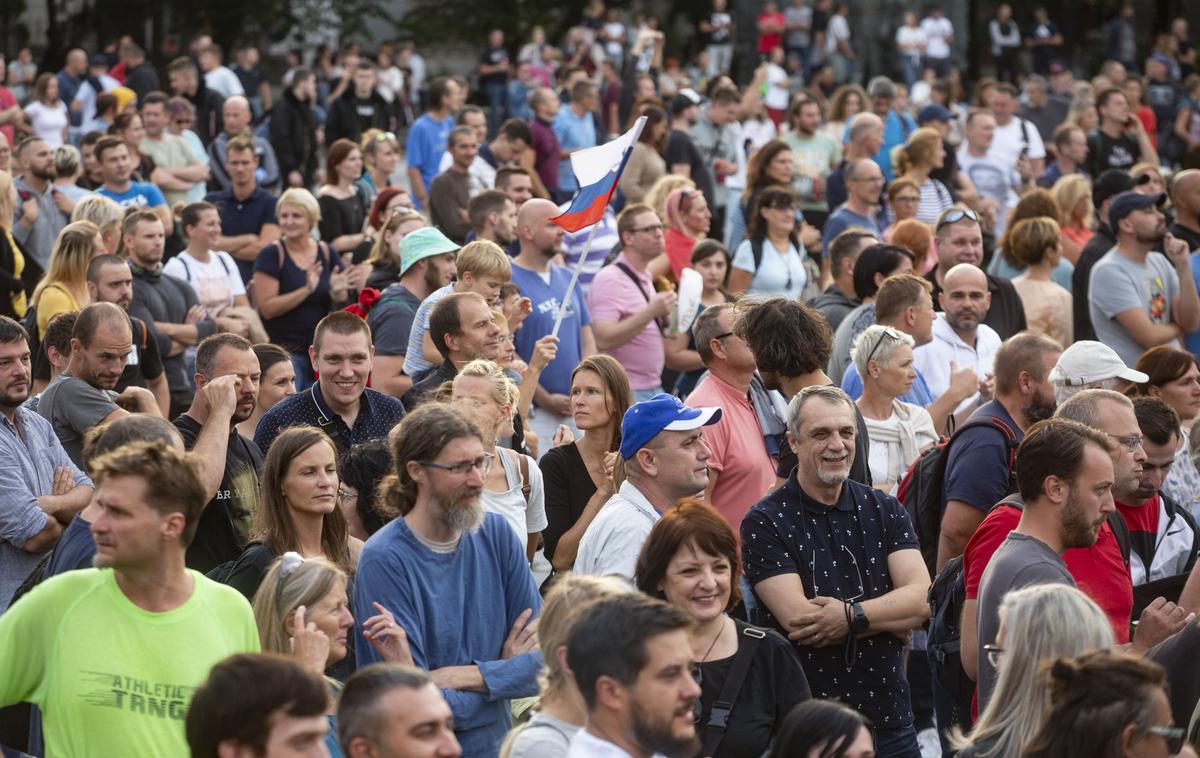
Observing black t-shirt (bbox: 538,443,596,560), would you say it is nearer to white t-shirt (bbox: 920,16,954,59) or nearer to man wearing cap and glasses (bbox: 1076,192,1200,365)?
man wearing cap and glasses (bbox: 1076,192,1200,365)

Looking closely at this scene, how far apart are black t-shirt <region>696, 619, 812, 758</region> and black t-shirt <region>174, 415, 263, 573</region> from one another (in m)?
2.11

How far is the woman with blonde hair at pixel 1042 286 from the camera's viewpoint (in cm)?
1050

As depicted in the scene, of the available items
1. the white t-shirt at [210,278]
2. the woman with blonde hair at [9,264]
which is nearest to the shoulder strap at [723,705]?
the white t-shirt at [210,278]

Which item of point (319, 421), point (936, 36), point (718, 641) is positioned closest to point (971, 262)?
point (319, 421)

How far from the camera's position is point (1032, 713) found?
14.8ft

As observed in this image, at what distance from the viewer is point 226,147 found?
14281mm

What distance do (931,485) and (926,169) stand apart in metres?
6.95

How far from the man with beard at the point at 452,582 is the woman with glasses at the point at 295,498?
18.1 inches

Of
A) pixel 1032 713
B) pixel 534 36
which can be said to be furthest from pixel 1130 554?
pixel 534 36

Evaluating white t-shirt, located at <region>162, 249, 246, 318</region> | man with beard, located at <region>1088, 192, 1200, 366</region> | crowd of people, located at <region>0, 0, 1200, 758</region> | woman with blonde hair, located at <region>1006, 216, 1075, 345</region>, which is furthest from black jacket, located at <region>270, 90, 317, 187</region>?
man with beard, located at <region>1088, 192, 1200, 366</region>

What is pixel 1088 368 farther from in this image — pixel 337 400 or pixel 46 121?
pixel 46 121

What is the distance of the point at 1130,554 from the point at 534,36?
919 inches

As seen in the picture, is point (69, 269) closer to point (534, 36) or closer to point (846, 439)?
point (846, 439)

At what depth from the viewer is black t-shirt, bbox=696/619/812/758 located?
5.09m
